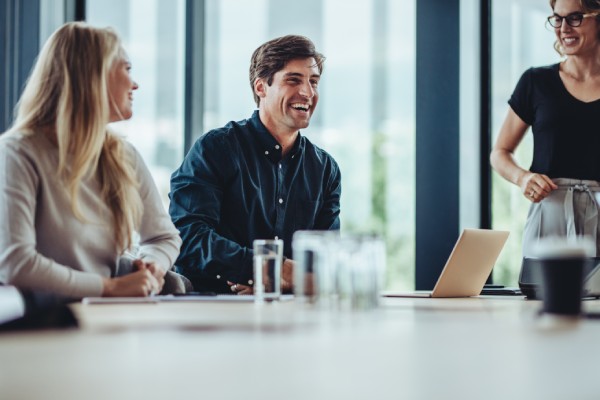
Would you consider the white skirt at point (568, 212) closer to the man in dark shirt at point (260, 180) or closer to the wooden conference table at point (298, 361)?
the man in dark shirt at point (260, 180)

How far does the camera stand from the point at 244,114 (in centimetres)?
499

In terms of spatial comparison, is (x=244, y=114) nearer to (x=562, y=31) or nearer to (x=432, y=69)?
(x=432, y=69)

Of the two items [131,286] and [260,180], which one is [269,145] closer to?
[260,180]

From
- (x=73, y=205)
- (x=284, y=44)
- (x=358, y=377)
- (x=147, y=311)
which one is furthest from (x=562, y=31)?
(x=358, y=377)

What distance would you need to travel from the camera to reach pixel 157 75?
4.96m

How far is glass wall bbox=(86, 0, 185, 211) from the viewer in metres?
4.89

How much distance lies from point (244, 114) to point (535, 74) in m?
1.89

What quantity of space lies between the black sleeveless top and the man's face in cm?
88

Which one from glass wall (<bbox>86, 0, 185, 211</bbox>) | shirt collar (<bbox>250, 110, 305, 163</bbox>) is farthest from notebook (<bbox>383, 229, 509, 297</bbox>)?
glass wall (<bbox>86, 0, 185, 211</bbox>)

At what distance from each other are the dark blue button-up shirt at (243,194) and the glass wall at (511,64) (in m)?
1.34

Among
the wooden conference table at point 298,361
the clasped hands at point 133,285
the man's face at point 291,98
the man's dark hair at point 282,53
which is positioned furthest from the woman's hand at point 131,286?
the man's dark hair at point 282,53

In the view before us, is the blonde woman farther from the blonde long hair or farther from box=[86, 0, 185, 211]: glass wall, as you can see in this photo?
box=[86, 0, 185, 211]: glass wall

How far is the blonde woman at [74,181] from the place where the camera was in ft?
6.82

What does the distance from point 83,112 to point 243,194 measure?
40.6 inches
